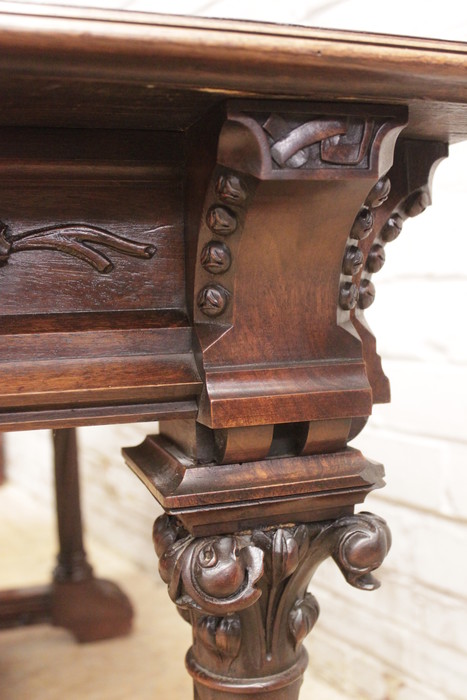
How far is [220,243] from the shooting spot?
1.90 feet

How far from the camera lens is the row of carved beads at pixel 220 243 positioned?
0.55 m

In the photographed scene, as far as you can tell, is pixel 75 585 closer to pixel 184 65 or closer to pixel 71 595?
pixel 71 595

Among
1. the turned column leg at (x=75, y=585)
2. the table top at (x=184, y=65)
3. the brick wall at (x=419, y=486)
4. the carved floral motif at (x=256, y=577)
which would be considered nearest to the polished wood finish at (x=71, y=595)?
the turned column leg at (x=75, y=585)

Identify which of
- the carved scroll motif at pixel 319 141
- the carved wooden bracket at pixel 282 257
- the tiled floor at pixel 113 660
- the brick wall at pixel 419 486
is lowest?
the tiled floor at pixel 113 660

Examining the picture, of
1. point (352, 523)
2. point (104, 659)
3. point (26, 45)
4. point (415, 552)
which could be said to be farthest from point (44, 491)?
point (26, 45)

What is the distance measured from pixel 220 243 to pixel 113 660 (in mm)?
1194

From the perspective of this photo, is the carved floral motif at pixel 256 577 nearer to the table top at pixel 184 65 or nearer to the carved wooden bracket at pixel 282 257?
the carved wooden bracket at pixel 282 257

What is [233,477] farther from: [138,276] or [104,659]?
[104,659]

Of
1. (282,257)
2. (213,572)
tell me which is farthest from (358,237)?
(213,572)

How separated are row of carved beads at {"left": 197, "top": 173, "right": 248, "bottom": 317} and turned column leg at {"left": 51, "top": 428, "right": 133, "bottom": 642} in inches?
42.2

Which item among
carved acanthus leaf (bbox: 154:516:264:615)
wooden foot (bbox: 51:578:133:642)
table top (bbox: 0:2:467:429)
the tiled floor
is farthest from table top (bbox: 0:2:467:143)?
wooden foot (bbox: 51:578:133:642)

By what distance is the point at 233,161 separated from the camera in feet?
1.76

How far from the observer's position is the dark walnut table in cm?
53

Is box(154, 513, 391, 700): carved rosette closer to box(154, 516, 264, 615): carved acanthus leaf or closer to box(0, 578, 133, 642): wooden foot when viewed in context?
box(154, 516, 264, 615): carved acanthus leaf
